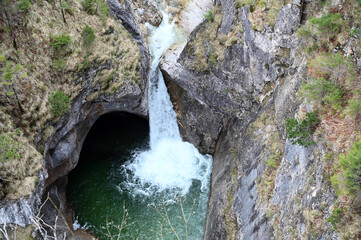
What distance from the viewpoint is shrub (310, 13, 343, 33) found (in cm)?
988

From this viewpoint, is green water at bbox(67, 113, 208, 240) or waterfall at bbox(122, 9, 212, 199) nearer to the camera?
green water at bbox(67, 113, 208, 240)

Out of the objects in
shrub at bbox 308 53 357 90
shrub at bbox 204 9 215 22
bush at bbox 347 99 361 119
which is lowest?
bush at bbox 347 99 361 119

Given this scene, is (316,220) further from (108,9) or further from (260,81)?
(108,9)

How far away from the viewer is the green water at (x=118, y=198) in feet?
55.4

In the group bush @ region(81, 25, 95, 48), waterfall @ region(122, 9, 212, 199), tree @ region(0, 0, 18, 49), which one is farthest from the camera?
waterfall @ region(122, 9, 212, 199)

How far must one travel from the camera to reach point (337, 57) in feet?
29.5

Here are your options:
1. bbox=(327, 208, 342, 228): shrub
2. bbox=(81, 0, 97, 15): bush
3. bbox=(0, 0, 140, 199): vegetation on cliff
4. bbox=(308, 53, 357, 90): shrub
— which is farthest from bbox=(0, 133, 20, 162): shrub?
bbox=(308, 53, 357, 90): shrub

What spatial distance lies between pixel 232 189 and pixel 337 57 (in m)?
9.37

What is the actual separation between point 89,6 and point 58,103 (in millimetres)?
7415

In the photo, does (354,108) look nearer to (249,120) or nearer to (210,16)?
(249,120)

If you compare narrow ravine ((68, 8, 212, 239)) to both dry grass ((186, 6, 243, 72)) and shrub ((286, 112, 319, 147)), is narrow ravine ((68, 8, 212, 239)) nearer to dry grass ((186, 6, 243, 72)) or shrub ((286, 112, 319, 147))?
dry grass ((186, 6, 243, 72))

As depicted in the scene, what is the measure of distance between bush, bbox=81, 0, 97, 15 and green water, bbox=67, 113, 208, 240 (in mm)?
A: 10234

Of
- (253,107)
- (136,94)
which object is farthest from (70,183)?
(253,107)

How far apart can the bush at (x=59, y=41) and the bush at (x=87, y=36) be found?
145 centimetres
